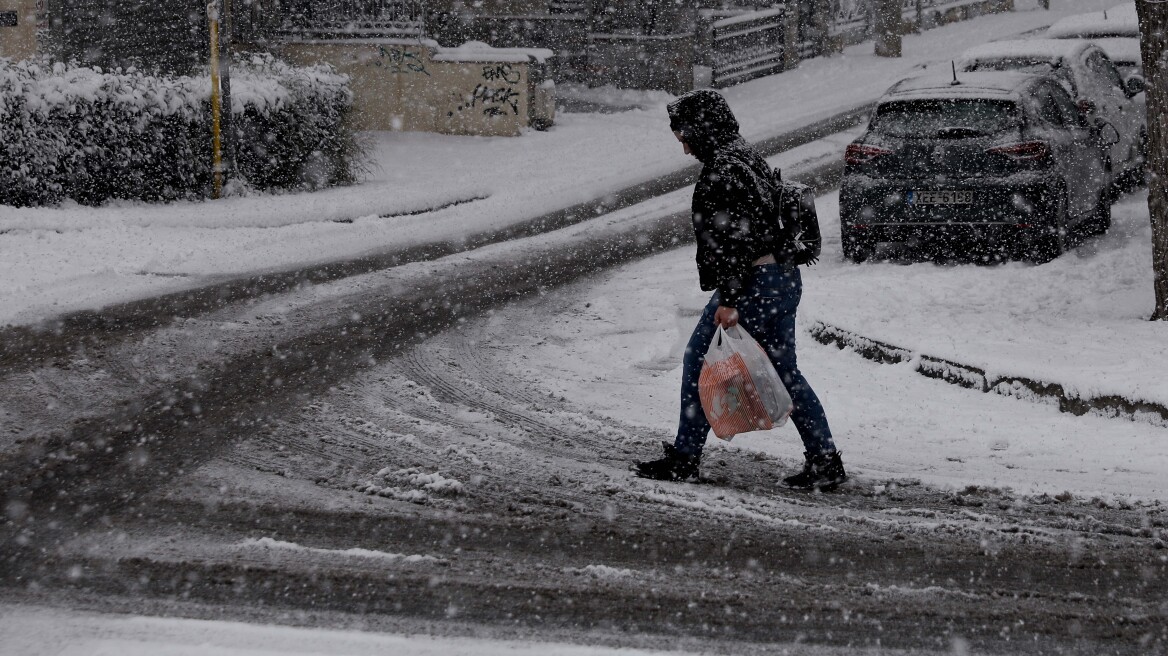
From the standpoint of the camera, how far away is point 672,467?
622cm

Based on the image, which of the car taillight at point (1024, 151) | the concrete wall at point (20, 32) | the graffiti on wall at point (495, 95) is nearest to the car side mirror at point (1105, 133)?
the car taillight at point (1024, 151)

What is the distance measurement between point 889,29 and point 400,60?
46.8ft

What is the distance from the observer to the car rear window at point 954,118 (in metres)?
10.9

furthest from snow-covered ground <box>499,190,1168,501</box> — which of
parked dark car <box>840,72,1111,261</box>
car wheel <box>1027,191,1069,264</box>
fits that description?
parked dark car <box>840,72,1111,261</box>

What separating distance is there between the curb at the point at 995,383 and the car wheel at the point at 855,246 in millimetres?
2708

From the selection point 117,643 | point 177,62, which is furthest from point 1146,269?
point 177,62

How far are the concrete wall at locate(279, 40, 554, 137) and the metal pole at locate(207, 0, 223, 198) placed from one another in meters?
5.31

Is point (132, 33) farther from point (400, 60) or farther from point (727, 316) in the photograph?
point (727, 316)

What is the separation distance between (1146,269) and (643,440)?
5.14m

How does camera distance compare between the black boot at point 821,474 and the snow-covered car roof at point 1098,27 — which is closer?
the black boot at point 821,474

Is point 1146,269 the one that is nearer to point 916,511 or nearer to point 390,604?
point 916,511

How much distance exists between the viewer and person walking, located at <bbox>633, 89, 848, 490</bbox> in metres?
5.76

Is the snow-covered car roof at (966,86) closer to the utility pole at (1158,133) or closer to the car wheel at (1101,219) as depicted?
the car wheel at (1101,219)

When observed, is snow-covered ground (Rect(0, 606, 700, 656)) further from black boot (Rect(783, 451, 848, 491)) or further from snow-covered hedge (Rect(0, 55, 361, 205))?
snow-covered hedge (Rect(0, 55, 361, 205))
